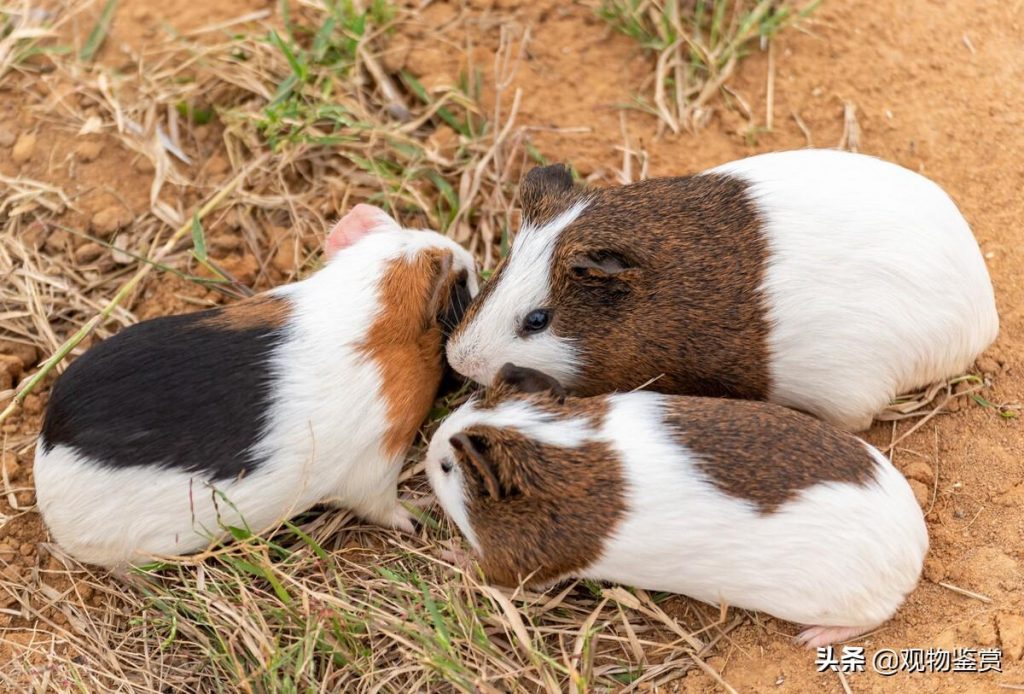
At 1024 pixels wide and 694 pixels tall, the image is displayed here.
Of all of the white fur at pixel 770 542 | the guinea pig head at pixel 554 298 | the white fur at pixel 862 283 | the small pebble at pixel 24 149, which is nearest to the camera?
the white fur at pixel 770 542

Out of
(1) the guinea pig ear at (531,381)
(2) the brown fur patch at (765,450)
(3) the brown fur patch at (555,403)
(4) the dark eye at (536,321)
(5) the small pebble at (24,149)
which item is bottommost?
(2) the brown fur patch at (765,450)

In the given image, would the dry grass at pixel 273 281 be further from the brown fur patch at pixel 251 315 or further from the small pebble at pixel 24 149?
the brown fur patch at pixel 251 315

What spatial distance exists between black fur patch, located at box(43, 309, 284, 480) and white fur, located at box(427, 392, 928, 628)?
1.08 m

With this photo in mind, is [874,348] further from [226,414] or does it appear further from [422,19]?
[422,19]

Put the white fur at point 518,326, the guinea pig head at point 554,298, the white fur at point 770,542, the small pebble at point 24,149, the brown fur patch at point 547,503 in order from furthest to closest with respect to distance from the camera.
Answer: the small pebble at point 24,149
the white fur at point 518,326
the guinea pig head at point 554,298
the brown fur patch at point 547,503
the white fur at point 770,542

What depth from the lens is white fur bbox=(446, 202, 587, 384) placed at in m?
3.83

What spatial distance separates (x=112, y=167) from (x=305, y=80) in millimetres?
1120

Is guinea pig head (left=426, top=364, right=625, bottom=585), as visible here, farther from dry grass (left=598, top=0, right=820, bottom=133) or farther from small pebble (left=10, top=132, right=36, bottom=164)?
small pebble (left=10, top=132, right=36, bottom=164)

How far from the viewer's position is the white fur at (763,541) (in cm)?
322

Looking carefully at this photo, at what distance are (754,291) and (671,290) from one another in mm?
319

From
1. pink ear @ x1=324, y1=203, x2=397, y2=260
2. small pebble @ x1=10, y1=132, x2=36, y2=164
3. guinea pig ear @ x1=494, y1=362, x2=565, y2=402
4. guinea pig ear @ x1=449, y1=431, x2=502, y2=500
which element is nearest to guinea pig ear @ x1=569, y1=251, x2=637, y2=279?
guinea pig ear @ x1=494, y1=362, x2=565, y2=402

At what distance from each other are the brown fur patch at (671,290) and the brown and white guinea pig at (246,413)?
25.7 inches

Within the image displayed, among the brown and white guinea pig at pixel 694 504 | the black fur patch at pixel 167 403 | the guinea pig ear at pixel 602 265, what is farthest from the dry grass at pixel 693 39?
the black fur patch at pixel 167 403

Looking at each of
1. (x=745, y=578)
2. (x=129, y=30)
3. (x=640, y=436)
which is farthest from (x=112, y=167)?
(x=745, y=578)
